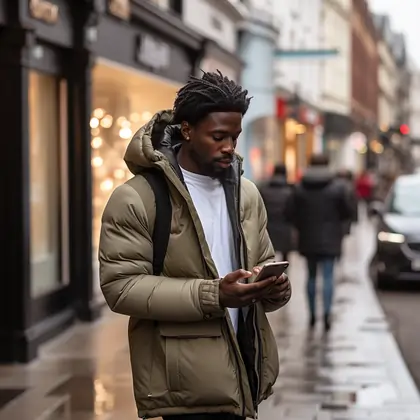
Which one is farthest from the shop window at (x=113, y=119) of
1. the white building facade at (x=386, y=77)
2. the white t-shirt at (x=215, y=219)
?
the white building facade at (x=386, y=77)

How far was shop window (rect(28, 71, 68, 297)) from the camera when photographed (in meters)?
10.1

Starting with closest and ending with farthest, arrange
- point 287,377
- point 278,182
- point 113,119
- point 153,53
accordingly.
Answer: point 287,377 < point 153,53 < point 113,119 < point 278,182

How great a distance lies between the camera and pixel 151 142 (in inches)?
151

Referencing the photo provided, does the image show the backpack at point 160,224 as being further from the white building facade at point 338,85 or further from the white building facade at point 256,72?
the white building facade at point 338,85

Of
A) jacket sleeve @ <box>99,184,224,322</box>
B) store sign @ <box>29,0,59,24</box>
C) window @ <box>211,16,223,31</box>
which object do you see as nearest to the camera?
jacket sleeve @ <box>99,184,224,322</box>

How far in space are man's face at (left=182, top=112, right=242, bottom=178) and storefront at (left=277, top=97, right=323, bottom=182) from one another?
930 inches

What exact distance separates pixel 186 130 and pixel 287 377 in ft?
16.0

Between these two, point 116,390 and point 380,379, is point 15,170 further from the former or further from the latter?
point 380,379

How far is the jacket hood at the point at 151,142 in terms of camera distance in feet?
12.3

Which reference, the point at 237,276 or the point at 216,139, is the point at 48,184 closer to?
the point at 216,139

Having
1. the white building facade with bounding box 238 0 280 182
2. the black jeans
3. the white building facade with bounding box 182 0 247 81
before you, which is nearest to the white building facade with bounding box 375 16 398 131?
the white building facade with bounding box 238 0 280 182

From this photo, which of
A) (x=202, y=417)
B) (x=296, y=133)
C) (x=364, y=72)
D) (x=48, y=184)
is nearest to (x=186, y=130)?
(x=202, y=417)

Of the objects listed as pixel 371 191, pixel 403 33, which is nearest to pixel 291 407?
pixel 371 191

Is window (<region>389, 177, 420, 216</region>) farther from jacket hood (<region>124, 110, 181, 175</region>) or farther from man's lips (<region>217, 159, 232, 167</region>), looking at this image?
man's lips (<region>217, 159, 232, 167</region>)
